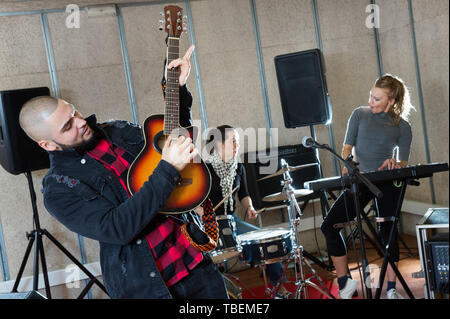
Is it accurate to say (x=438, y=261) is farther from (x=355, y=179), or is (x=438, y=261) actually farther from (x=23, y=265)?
(x=23, y=265)

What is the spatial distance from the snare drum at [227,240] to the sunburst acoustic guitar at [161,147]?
1.15 metres

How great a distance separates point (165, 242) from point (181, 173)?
0.63ft

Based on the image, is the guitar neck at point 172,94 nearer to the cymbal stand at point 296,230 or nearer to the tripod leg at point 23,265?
the cymbal stand at point 296,230

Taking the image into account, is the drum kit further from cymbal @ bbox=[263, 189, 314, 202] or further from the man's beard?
the man's beard

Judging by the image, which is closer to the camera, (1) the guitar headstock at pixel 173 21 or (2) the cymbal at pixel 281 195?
(1) the guitar headstock at pixel 173 21

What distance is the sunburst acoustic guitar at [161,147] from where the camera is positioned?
3.89 feet

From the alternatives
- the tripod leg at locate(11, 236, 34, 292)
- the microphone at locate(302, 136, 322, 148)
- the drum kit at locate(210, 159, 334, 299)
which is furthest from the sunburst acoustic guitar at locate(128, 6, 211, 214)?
the tripod leg at locate(11, 236, 34, 292)

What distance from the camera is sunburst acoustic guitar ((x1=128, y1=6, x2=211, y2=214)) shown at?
46.6 inches

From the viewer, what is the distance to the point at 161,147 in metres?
1.21

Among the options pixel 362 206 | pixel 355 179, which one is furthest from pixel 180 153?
pixel 362 206

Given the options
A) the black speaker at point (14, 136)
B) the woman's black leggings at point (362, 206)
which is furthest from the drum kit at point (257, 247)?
the black speaker at point (14, 136)

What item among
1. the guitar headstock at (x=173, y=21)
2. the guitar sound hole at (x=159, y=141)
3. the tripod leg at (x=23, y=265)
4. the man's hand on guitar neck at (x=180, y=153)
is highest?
the guitar headstock at (x=173, y=21)

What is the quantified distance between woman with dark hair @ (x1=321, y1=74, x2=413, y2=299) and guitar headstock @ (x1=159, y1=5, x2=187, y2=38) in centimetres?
56

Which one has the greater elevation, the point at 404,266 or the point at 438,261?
the point at 438,261
